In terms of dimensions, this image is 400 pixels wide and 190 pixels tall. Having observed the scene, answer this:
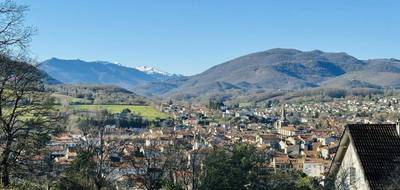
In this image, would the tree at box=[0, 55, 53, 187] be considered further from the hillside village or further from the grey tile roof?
the grey tile roof

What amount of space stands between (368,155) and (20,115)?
934 centimetres

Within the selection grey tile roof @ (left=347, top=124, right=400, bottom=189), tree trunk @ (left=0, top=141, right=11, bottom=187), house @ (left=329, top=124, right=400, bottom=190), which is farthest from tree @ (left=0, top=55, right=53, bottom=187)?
grey tile roof @ (left=347, top=124, right=400, bottom=189)

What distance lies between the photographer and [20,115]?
16031mm

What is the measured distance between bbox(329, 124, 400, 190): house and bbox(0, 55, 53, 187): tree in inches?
328

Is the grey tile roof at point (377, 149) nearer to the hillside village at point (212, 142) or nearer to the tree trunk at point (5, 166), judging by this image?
the hillside village at point (212, 142)

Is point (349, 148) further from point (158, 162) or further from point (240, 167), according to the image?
point (158, 162)

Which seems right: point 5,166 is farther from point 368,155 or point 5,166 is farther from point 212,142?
point 212,142

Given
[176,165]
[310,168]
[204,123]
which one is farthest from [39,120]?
[204,123]

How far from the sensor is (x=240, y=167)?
785 inches

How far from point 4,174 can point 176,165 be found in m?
12.1

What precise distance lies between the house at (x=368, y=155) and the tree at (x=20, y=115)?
8.33m

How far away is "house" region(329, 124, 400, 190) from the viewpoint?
12250mm

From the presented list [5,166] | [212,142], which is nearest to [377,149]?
[5,166]

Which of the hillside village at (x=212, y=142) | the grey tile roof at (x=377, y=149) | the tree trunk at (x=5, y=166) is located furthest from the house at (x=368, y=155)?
the tree trunk at (x=5, y=166)
